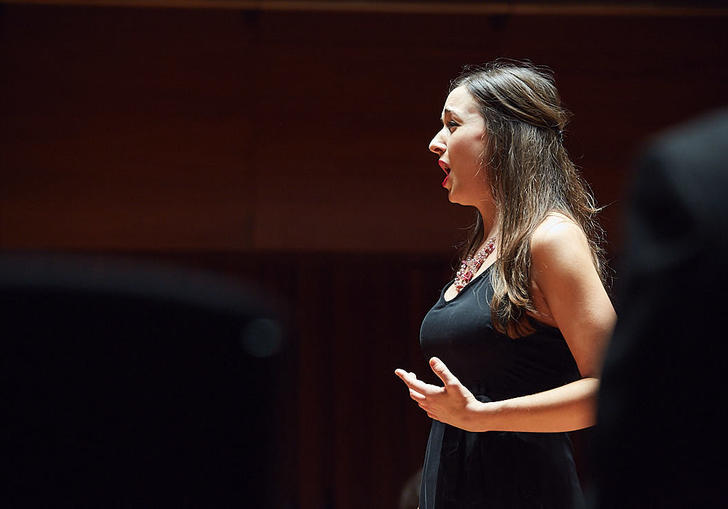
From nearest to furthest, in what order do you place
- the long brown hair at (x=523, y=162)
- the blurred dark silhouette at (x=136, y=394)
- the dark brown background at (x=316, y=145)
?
the blurred dark silhouette at (x=136, y=394)
the long brown hair at (x=523, y=162)
the dark brown background at (x=316, y=145)

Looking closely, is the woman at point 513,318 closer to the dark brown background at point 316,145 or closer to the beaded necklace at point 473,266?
the beaded necklace at point 473,266

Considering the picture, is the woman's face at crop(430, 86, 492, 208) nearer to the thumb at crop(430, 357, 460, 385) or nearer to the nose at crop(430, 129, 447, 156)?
the nose at crop(430, 129, 447, 156)

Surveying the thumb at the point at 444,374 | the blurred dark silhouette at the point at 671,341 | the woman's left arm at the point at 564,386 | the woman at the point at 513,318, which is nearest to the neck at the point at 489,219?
the woman at the point at 513,318

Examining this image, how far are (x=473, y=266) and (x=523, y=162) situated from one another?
0.69 feet

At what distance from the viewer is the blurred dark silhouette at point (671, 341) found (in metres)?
0.55

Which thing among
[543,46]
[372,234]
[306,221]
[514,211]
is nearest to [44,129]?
[306,221]

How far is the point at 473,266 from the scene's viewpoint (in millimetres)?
1688

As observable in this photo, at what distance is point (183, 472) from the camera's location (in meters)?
0.57

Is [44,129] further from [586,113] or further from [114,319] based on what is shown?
[114,319]

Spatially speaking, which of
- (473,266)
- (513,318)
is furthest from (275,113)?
(513,318)

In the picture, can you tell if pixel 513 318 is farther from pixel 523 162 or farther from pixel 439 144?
pixel 439 144

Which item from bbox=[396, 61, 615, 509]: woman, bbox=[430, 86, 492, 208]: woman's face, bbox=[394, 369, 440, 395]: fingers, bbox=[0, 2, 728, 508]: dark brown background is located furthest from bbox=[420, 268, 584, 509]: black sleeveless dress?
bbox=[0, 2, 728, 508]: dark brown background

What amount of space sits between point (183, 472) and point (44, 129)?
382 centimetres

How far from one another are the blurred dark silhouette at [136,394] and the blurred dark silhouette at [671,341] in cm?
23
